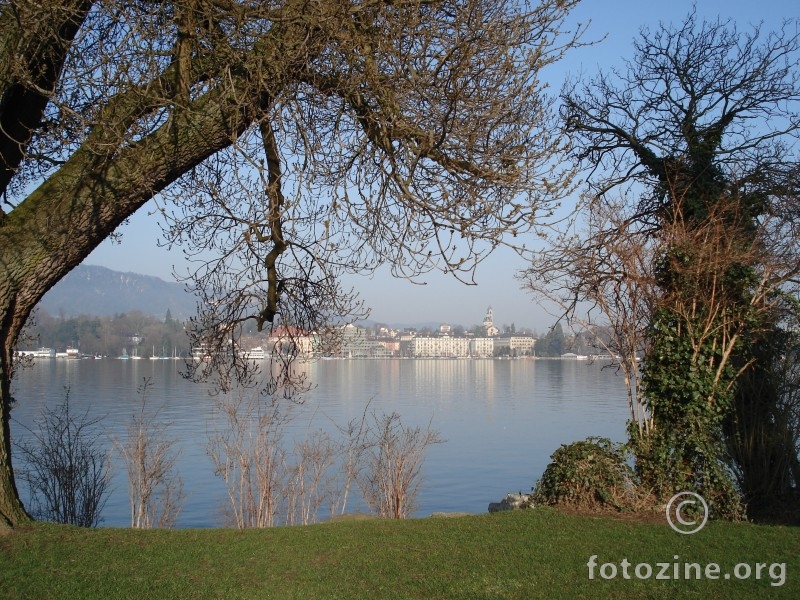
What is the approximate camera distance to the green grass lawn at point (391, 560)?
5.34 meters

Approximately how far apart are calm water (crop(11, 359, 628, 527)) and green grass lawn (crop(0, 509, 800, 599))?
4.32m

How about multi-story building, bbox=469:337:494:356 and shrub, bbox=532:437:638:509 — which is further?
multi-story building, bbox=469:337:494:356

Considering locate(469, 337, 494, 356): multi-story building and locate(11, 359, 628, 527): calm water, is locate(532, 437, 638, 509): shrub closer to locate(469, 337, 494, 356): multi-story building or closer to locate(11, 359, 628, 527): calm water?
locate(11, 359, 628, 527): calm water

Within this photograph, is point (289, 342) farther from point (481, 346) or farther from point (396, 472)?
point (481, 346)

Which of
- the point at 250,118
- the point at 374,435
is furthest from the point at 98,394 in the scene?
the point at 250,118

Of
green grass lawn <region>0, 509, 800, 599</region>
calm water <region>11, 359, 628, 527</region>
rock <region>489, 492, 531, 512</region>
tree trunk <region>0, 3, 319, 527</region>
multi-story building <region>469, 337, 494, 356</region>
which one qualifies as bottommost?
calm water <region>11, 359, 628, 527</region>

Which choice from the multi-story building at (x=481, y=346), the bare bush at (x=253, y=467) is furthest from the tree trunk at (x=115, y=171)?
the multi-story building at (x=481, y=346)

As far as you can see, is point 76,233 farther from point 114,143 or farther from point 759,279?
point 759,279

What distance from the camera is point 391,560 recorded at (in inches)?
242

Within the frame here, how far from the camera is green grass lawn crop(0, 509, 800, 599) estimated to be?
534 centimetres

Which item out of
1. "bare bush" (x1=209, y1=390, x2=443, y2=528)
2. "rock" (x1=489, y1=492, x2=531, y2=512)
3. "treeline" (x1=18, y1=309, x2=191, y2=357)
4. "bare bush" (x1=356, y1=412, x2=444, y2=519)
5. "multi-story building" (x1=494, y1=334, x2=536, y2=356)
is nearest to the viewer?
"rock" (x1=489, y1=492, x2=531, y2=512)

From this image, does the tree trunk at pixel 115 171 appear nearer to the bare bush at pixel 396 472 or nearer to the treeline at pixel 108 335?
the bare bush at pixel 396 472

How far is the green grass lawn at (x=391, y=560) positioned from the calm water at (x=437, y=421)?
4.32m

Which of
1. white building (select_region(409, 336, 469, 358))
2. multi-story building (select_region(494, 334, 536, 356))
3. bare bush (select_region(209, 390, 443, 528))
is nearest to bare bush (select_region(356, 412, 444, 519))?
bare bush (select_region(209, 390, 443, 528))
